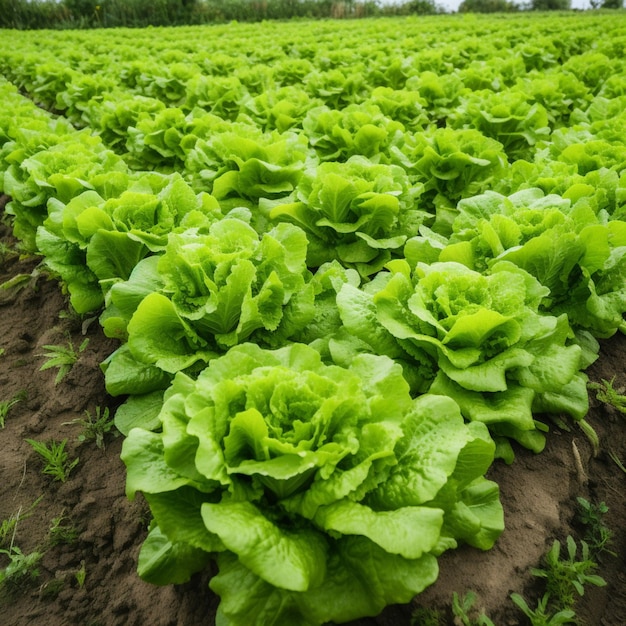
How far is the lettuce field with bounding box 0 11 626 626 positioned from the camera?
1644mm

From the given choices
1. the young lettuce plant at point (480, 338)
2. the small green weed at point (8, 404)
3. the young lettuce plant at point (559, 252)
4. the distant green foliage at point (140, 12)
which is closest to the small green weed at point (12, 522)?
the small green weed at point (8, 404)

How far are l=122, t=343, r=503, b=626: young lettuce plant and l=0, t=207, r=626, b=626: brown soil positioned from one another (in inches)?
14.6

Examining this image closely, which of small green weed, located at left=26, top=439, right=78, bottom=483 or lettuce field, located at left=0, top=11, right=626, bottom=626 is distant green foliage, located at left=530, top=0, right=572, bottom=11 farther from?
small green weed, located at left=26, top=439, right=78, bottom=483

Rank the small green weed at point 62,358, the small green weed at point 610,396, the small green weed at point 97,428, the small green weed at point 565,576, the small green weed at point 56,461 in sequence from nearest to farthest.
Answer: the small green weed at point 565,576 < the small green weed at point 56,461 < the small green weed at point 97,428 < the small green weed at point 610,396 < the small green weed at point 62,358

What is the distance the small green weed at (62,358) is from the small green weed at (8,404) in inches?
8.6

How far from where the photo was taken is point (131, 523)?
246 centimetres

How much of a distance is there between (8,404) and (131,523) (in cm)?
148

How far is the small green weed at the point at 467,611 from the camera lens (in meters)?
1.86

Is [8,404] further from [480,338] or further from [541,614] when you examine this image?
[541,614]

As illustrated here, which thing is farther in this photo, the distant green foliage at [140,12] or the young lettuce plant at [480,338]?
the distant green foliage at [140,12]

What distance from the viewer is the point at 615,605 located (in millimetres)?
2332

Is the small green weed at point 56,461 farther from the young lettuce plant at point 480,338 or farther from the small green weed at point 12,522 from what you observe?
the young lettuce plant at point 480,338

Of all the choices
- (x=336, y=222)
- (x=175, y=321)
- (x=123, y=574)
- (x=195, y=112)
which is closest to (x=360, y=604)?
(x=123, y=574)

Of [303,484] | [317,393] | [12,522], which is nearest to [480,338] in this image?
[317,393]
